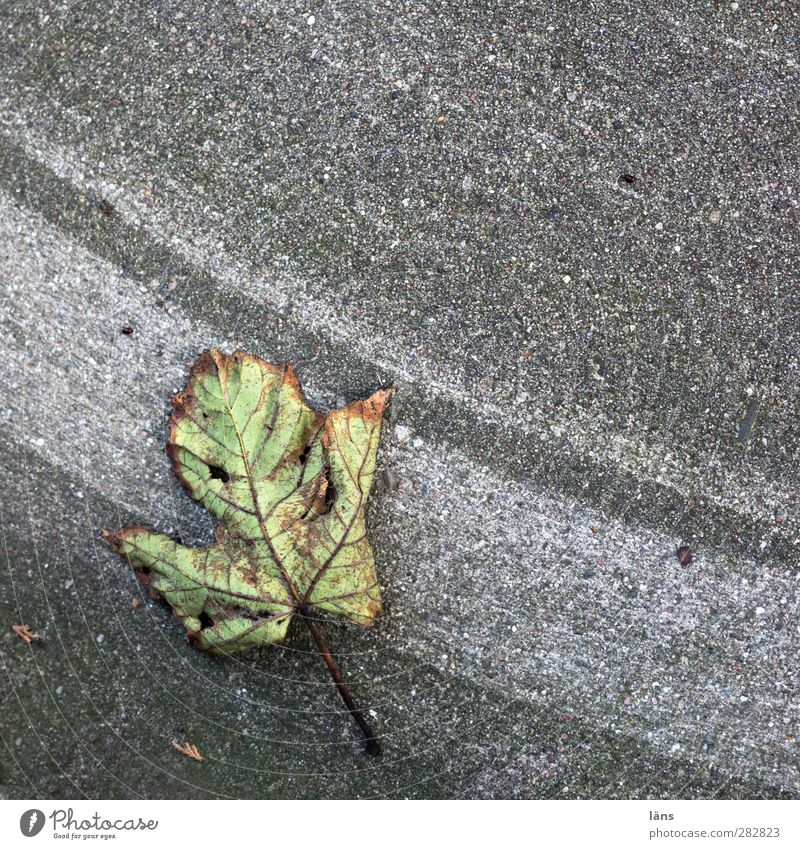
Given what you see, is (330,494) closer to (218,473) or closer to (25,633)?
(218,473)

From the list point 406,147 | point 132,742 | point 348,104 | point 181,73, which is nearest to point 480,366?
point 406,147

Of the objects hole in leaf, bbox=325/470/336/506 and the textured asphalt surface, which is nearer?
hole in leaf, bbox=325/470/336/506

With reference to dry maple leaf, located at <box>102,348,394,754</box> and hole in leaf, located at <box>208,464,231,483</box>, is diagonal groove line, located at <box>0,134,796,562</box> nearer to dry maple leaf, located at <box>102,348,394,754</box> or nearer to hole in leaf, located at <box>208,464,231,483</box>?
dry maple leaf, located at <box>102,348,394,754</box>

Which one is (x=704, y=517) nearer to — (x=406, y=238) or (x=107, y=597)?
(x=406, y=238)

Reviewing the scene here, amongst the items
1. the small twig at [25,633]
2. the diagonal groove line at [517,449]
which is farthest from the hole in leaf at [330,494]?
the small twig at [25,633]
